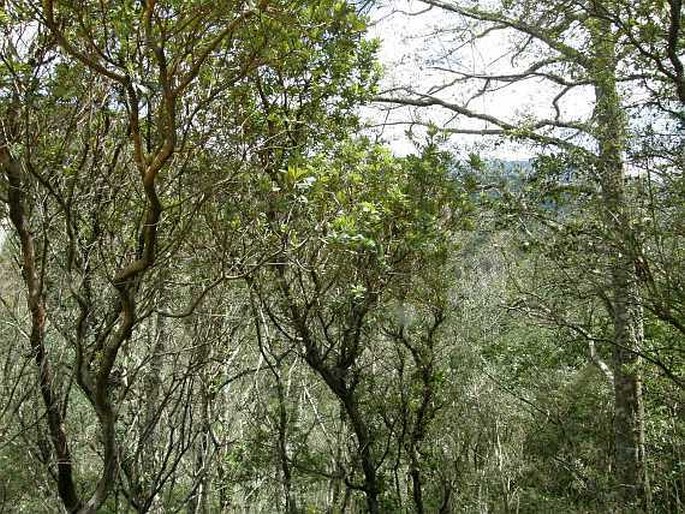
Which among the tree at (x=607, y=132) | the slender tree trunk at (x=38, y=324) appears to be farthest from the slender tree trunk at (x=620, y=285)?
the slender tree trunk at (x=38, y=324)

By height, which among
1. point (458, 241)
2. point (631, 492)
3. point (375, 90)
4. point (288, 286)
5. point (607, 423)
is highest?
point (375, 90)

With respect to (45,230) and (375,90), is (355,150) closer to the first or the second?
(375,90)

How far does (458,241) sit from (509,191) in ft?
2.02

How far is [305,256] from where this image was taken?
4098mm

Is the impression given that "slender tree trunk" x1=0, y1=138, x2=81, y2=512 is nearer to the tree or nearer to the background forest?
the background forest

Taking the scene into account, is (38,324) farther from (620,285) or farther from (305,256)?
(620,285)

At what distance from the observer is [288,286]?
4.57 metres

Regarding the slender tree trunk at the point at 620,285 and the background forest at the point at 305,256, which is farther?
the slender tree trunk at the point at 620,285

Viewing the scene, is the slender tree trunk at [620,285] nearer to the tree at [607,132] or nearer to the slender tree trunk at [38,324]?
the tree at [607,132]

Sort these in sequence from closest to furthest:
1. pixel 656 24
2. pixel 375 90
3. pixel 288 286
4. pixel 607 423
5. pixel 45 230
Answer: pixel 45 230, pixel 656 24, pixel 375 90, pixel 288 286, pixel 607 423

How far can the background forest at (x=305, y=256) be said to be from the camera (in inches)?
112

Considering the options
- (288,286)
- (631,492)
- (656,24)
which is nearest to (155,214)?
(288,286)

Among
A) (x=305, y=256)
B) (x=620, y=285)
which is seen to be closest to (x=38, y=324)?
(x=305, y=256)

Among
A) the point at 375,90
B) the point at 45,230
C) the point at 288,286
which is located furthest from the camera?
the point at 288,286
